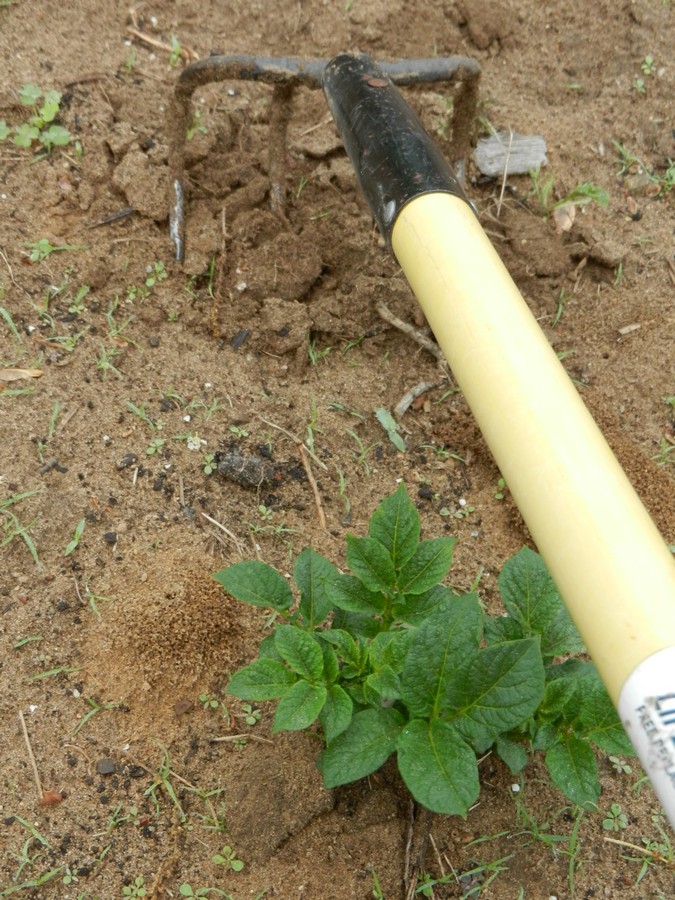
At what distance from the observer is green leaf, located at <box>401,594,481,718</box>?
136 cm

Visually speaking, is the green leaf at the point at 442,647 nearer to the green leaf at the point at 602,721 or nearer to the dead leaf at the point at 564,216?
the green leaf at the point at 602,721

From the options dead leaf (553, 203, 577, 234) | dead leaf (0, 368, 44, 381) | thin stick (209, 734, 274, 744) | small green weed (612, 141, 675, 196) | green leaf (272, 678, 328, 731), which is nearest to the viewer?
green leaf (272, 678, 328, 731)

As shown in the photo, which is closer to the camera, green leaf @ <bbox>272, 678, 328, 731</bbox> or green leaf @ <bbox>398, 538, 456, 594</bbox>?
green leaf @ <bbox>272, 678, 328, 731</bbox>

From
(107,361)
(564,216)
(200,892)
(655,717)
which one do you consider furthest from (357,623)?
(564,216)

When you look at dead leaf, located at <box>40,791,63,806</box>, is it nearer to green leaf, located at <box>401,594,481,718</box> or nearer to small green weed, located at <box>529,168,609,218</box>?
green leaf, located at <box>401,594,481,718</box>

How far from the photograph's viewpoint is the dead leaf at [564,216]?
270 cm

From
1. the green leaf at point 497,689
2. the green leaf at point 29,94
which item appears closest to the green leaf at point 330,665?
the green leaf at point 497,689

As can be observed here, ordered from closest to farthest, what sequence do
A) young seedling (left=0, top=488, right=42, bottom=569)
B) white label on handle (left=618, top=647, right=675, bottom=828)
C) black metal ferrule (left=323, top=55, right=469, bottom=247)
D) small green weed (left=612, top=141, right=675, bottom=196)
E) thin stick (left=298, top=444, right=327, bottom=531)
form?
1. white label on handle (left=618, top=647, right=675, bottom=828)
2. black metal ferrule (left=323, top=55, right=469, bottom=247)
3. young seedling (left=0, top=488, right=42, bottom=569)
4. thin stick (left=298, top=444, right=327, bottom=531)
5. small green weed (left=612, top=141, right=675, bottom=196)

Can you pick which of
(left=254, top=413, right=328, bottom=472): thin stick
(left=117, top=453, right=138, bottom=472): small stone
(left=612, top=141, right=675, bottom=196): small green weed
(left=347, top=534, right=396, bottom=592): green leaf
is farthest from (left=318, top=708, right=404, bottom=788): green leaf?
(left=612, top=141, right=675, bottom=196): small green weed

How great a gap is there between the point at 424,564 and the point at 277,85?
4.89 feet

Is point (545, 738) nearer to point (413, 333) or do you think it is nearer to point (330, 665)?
point (330, 665)

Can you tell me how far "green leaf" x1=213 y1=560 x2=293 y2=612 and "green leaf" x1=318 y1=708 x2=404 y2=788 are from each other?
261 millimetres

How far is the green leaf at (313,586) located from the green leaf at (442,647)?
262mm

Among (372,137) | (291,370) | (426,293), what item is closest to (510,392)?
(426,293)
